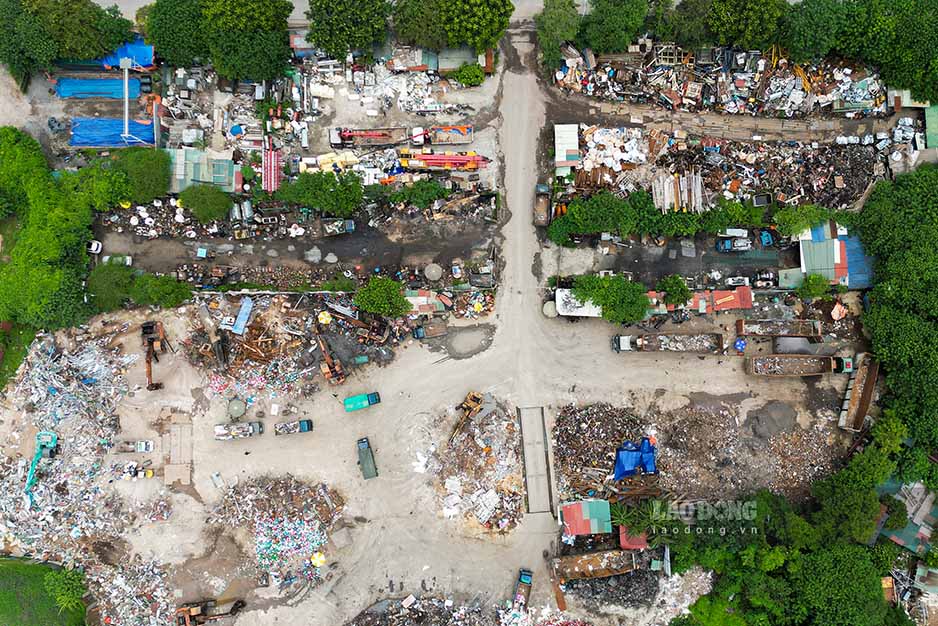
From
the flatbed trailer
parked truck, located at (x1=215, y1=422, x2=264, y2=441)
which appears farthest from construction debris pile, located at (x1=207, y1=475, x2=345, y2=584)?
the flatbed trailer

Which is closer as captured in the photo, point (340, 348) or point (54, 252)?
point (54, 252)

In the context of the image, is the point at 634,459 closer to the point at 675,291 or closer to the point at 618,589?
the point at 618,589

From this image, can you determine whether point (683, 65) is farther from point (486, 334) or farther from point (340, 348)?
point (340, 348)

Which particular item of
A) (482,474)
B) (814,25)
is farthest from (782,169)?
(482,474)

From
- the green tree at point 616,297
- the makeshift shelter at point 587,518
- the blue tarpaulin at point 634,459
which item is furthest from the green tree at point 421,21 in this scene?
the makeshift shelter at point 587,518

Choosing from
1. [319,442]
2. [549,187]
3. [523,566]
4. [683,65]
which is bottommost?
[523,566]

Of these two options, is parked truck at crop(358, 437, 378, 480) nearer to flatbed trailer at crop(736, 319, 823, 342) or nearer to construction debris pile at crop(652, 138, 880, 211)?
flatbed trailer at crop(736, 319, 823, 342)

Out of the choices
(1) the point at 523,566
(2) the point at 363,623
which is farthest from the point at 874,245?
(2) the point at 363,623
